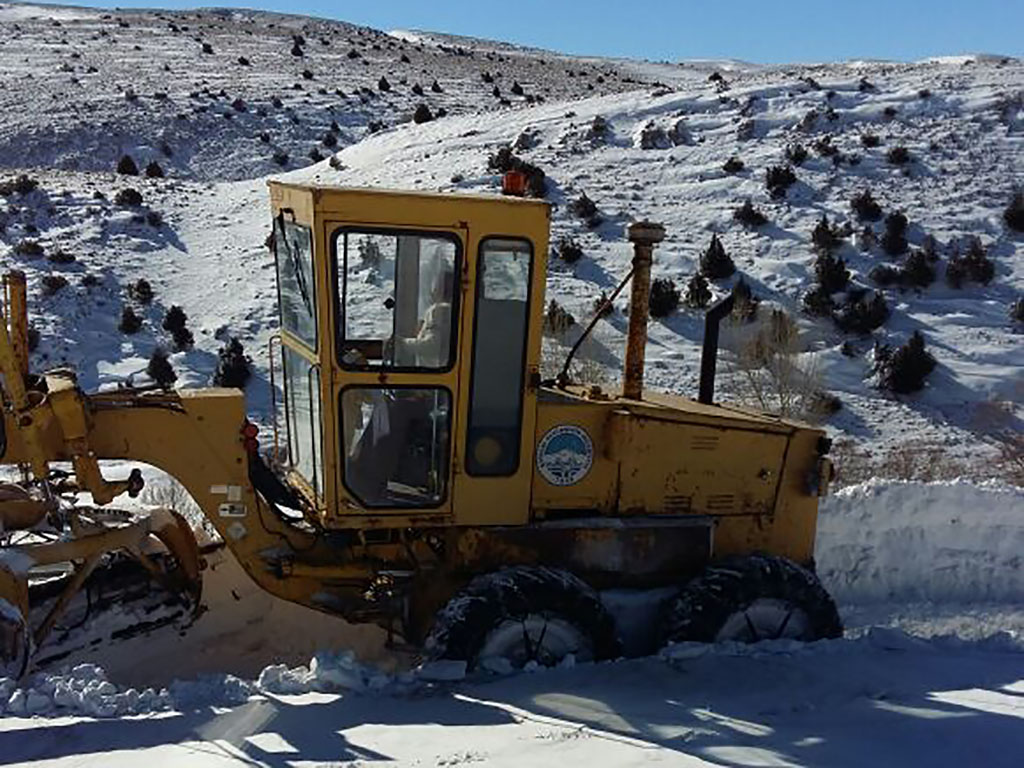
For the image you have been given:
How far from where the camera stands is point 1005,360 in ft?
56.6

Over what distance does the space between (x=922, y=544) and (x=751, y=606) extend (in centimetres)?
303

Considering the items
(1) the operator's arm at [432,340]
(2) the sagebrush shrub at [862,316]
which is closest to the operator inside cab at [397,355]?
(1) the operator's arm at [432,340]

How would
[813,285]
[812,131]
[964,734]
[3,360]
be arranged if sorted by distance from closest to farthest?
[964,734] → [3,360] → [813,285] → [812,131]

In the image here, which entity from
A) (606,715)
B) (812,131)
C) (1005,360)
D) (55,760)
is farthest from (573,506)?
(812,131)

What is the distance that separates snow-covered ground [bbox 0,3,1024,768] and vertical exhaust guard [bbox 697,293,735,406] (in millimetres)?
1842

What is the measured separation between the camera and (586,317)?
709 inches

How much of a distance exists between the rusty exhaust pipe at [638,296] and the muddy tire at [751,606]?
1210 mm

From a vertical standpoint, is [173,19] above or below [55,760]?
above

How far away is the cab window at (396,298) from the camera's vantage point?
5781 millimetres

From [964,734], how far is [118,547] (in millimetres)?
4567

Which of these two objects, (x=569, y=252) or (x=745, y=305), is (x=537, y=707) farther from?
(x=569, y=252)

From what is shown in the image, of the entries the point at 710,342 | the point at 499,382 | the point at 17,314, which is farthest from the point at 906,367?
the point at 17,314

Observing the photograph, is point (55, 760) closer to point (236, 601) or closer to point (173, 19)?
point (236, 601)

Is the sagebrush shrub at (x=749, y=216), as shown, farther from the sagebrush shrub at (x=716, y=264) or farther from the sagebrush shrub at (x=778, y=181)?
the sagebrush shrub at (x=716, y=264)
